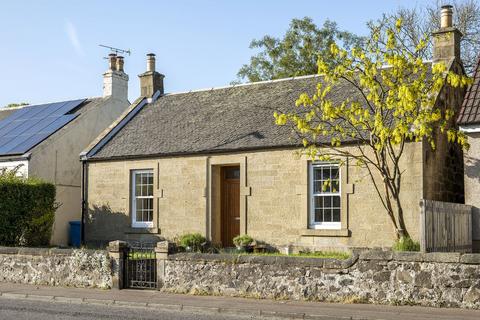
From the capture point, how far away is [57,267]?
15492mm

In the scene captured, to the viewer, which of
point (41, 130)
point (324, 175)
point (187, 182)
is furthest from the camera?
point (41, 130)

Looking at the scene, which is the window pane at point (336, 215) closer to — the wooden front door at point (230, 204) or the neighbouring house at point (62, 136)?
the wooden front door at point (230, 204)

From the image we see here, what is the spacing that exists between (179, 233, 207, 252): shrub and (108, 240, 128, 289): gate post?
514 cm

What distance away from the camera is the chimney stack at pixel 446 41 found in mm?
19047

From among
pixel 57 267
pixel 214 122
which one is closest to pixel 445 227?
pixel 57 267

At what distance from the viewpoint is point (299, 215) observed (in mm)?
18672

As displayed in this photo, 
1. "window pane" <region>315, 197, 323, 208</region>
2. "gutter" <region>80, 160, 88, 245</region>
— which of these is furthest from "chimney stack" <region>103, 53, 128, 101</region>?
"window pane" <region>315, 197, 323, 208</region>

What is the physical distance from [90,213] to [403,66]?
13.3 metres

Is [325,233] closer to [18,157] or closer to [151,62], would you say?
[151,62]

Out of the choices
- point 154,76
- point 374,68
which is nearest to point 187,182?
point 154,76

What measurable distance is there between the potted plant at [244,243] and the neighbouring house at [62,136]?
856cm

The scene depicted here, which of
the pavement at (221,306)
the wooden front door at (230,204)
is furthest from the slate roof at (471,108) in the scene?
the pavement at (221,306)

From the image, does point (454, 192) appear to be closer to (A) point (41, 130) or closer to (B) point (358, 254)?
(B) point (358, 254)

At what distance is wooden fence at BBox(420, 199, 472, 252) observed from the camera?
40.8ft
